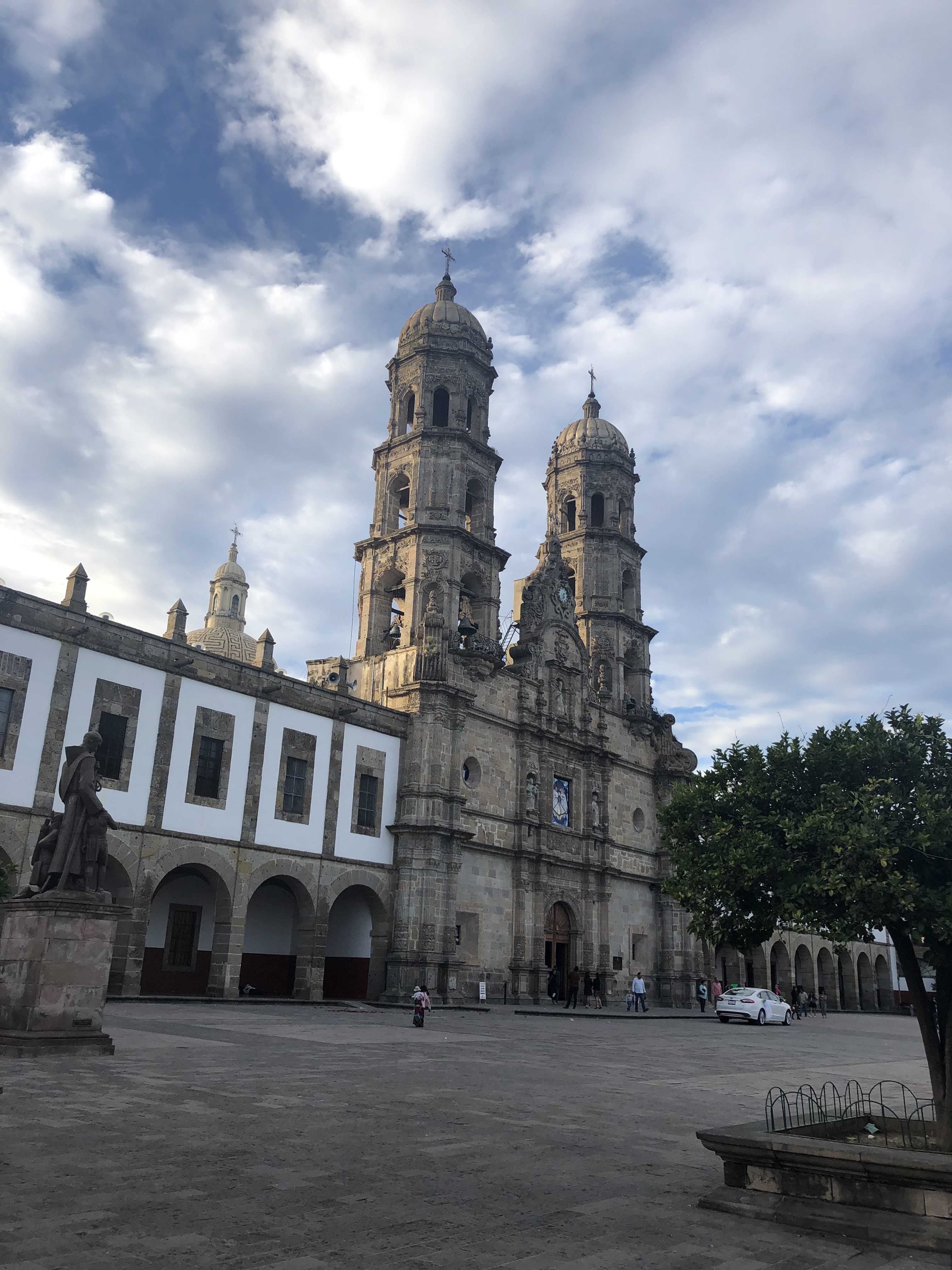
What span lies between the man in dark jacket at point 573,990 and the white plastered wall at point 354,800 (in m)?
8.03

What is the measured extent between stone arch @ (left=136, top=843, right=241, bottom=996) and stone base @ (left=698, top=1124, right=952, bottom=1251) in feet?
71.7

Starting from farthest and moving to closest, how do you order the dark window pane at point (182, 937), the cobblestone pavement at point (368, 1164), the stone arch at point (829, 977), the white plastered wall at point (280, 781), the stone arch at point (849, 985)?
1. the stone arch at point (849, 985)
2. the stone arch at point (829, 977)
3. the white plastered wall at point (280, 781)
4. the dark window pane at point (182, 937)
5. the cobblestone pavement at point (368, 1164)

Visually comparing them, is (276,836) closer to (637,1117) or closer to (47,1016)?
(47,1016)

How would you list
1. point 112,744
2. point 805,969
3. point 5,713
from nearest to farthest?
1. point 5,713
2. point 112,744
3. point 805,969

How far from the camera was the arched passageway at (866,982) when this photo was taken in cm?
7019

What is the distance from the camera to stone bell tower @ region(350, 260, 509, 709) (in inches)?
1517

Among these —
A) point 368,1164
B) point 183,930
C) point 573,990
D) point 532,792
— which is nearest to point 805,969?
point 532,792

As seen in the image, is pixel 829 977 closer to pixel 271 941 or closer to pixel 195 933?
pixel 271 941

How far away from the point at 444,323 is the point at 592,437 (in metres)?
14.0

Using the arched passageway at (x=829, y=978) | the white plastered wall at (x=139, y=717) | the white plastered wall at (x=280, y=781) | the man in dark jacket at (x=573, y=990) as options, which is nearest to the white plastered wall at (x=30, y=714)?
the white plastered wall at (x=139, y=717)

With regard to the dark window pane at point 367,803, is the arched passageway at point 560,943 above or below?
below

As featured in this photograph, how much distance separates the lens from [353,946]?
110 ft

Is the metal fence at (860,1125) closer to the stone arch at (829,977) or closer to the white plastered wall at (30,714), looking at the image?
the white plastered wall at (30,714)

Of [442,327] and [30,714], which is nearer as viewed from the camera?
[30,714]
